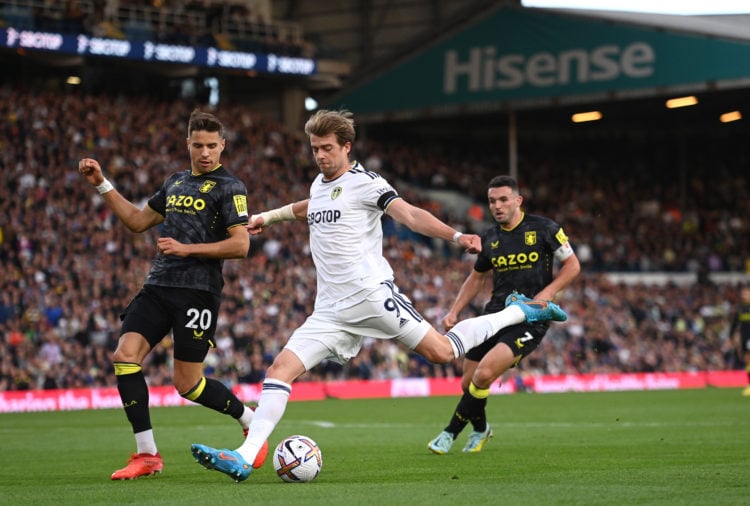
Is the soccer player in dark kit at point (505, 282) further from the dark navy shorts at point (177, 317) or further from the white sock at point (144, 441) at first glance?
the white sock at point (144, 441)

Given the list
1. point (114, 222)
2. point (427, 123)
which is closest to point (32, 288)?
point (114, 222)

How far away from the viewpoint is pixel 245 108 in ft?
133

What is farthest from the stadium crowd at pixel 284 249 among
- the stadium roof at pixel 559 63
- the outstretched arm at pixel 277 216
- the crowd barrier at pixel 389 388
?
the outstretched arm at pixel 277 216

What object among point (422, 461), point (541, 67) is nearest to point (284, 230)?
point (541, 67)

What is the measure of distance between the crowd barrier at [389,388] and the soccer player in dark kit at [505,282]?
1121 cm

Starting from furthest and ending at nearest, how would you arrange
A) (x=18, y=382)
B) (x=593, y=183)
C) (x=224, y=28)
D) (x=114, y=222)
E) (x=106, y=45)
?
(x=593, y=183) → (x=224, y=28) → (x=106, y=45) → (x=114, y=222) → (x=18, y=382)

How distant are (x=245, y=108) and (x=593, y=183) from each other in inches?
532

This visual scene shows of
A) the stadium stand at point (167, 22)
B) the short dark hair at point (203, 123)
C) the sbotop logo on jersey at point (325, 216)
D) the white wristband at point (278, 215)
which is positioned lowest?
the sbotop logo on jersey at point (325, 216)

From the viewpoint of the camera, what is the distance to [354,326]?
860 cm

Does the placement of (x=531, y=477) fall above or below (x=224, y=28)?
below

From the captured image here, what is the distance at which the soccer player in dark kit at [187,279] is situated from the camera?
909 cm

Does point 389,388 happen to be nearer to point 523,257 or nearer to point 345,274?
point 523,257

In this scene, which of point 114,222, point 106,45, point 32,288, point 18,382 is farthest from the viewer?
point 106,45

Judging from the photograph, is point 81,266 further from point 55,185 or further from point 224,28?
point 224,28
